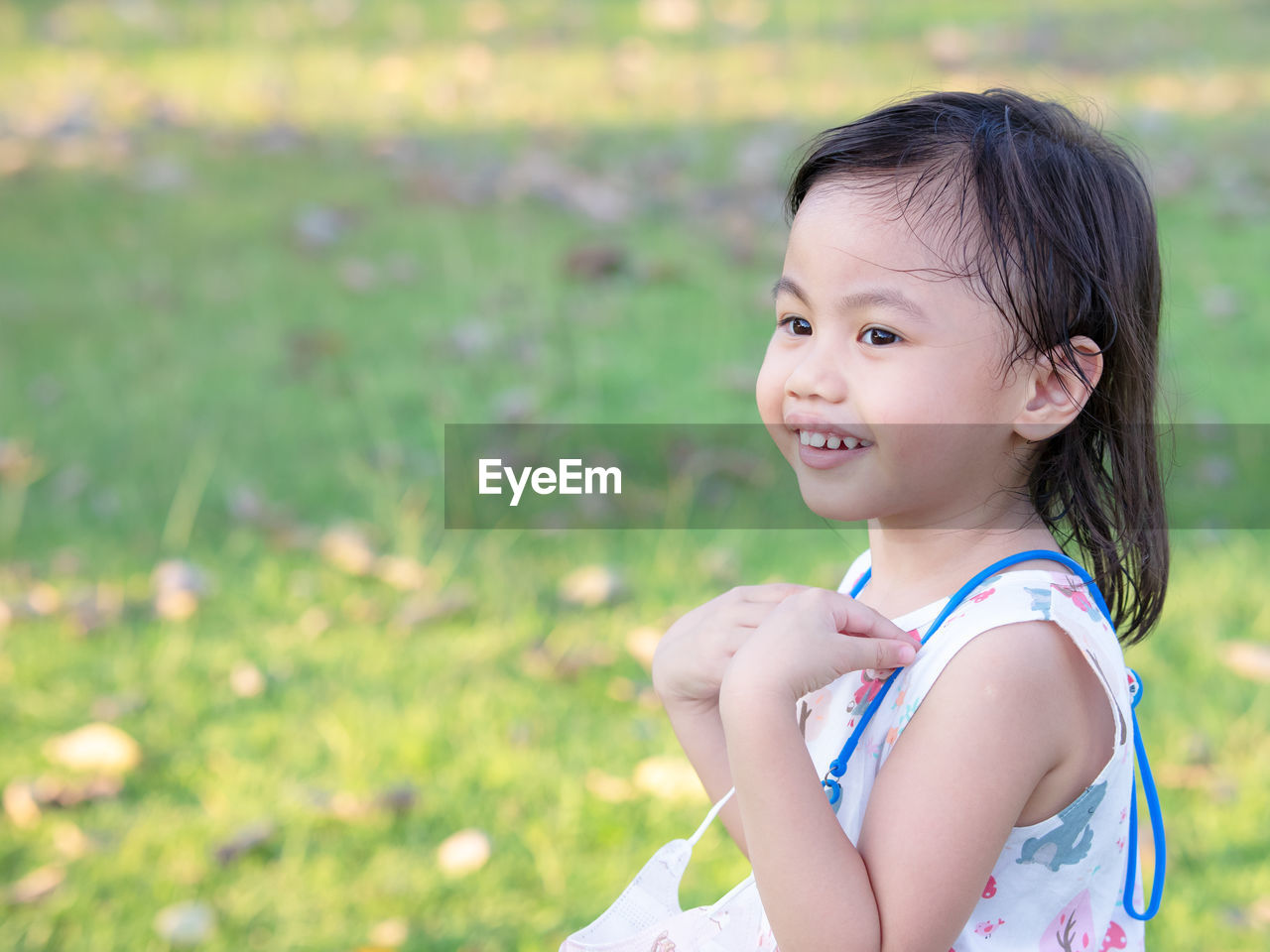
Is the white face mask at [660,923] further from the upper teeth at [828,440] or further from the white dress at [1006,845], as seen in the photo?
the upper teeth at [828,440]

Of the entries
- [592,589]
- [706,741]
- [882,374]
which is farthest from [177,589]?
[882,374]

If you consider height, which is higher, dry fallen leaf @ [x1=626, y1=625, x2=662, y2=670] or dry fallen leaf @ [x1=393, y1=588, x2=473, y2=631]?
dry fallen leaf @ [x1=626, y1=625, x2=662, y2=670]

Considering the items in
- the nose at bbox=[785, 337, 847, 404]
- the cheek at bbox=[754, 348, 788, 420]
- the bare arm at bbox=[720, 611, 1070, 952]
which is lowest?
the bare arm at bbox=[720, 611, 1070, 952]

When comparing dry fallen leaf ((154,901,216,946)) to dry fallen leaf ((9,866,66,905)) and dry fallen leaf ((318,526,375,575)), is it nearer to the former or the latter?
dry fallen leaf ((9,866,66,905))

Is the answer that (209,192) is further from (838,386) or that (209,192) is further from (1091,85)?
(838,386)

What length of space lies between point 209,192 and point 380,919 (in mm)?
4307

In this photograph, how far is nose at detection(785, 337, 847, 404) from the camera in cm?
110

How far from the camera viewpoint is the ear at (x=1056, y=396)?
1.14 metres

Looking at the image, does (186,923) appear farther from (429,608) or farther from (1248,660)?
(1248,660)

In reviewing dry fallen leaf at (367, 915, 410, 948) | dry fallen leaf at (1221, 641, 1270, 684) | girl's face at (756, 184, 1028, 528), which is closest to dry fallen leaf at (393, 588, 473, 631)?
dry fallen leaf at (367, 915, 410, 948)

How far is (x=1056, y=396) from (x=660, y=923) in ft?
1.94

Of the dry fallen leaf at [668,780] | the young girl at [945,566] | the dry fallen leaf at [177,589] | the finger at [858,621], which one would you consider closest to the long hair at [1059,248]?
the young girl at [945,566]

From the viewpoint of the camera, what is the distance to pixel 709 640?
1.17 metres

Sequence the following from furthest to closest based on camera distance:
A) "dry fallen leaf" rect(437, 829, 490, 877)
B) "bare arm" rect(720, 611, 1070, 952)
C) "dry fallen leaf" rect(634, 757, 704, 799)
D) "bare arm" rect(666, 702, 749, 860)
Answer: "dry fallen leaf" rect(634, 757, 704, 799), "dry fallen leaf" rect(437, 829, 490, 877), "bare arm" rect(666, 702, 749, 860), "bare arm" rect(720, 611, 1070, 952)
